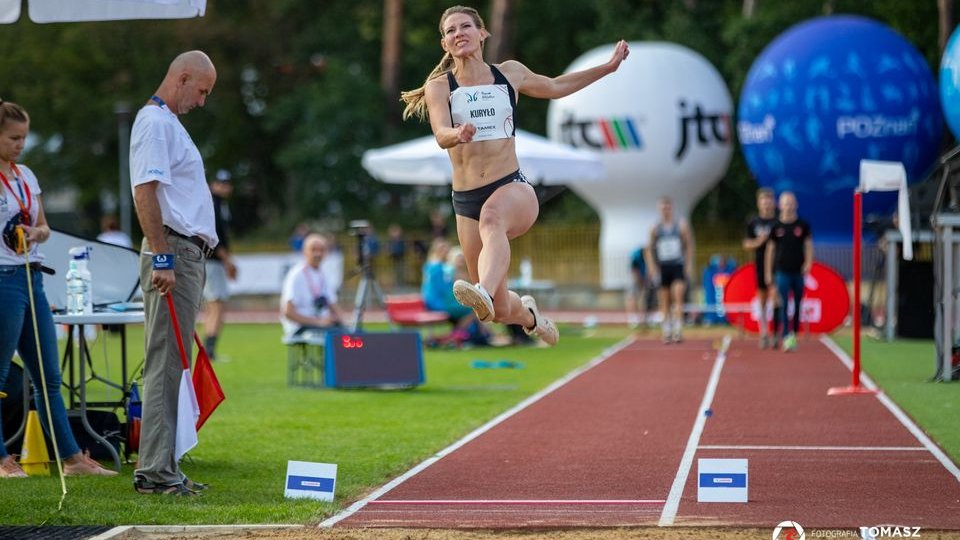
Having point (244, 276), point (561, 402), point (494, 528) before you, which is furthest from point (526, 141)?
point (494, 528)

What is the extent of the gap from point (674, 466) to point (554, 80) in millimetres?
2603

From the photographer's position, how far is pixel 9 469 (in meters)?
8.86

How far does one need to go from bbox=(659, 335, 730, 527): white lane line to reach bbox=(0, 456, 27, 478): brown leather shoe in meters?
3.91

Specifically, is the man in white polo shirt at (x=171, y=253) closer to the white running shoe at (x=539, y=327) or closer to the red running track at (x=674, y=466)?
the red running track at (x=674, y=466)

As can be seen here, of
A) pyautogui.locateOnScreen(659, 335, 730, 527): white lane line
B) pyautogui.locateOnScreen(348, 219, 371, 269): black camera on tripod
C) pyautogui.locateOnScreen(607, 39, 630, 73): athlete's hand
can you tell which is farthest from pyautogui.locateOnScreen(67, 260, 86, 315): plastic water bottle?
pyautogui.locateOnScreen(348, 219, 371, 269): black camera on tripod

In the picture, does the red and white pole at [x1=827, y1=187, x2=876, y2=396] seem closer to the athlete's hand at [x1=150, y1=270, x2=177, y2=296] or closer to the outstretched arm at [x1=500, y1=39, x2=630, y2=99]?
the outstretched arm at [x1=500, y1=39, x2=630, y2=99]

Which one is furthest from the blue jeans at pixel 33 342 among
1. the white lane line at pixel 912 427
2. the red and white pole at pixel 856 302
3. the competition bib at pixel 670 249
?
the competition bib at pixel 670 249

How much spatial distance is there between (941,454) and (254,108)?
39.3 m

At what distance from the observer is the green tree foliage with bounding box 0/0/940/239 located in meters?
40.7

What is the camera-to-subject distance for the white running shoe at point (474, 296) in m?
7.83

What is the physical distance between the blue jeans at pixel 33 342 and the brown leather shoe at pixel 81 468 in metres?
0.05

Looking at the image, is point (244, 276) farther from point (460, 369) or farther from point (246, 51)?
point (460, 369)

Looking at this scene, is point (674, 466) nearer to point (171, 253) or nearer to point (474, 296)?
point (474, 296)

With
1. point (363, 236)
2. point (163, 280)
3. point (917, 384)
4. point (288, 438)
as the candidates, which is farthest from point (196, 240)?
point (363, 236)
